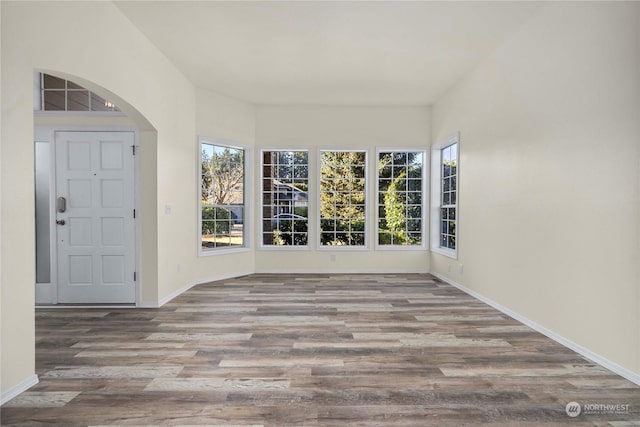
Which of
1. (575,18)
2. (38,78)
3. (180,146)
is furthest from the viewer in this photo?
(180,146)

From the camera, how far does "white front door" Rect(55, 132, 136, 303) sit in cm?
446

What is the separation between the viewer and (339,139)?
681 centimetres

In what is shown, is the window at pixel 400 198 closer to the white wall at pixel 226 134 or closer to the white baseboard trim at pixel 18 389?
the white wall at pixel 226 134

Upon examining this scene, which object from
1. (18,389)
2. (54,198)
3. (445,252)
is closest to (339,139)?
(445,252)

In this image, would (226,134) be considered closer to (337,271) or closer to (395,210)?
(337,271)

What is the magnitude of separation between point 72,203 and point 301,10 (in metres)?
3.43

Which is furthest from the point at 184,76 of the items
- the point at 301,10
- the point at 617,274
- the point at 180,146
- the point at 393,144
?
the point at 617,274

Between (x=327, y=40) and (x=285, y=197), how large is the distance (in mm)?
3226

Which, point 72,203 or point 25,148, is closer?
point 25,148

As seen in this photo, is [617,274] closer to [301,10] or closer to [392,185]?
[301,10]

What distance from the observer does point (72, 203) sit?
176 inches

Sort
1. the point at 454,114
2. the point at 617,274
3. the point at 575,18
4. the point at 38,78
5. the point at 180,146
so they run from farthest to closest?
1. the point at 454,114
2. the point at 180,146
3. the point at 38,78
4. the point at 575,18
5. the point at 617,274

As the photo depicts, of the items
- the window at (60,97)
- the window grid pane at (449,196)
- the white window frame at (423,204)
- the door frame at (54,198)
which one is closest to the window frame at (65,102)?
the window at (60,97)

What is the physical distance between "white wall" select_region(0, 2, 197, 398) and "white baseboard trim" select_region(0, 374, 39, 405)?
16mm
